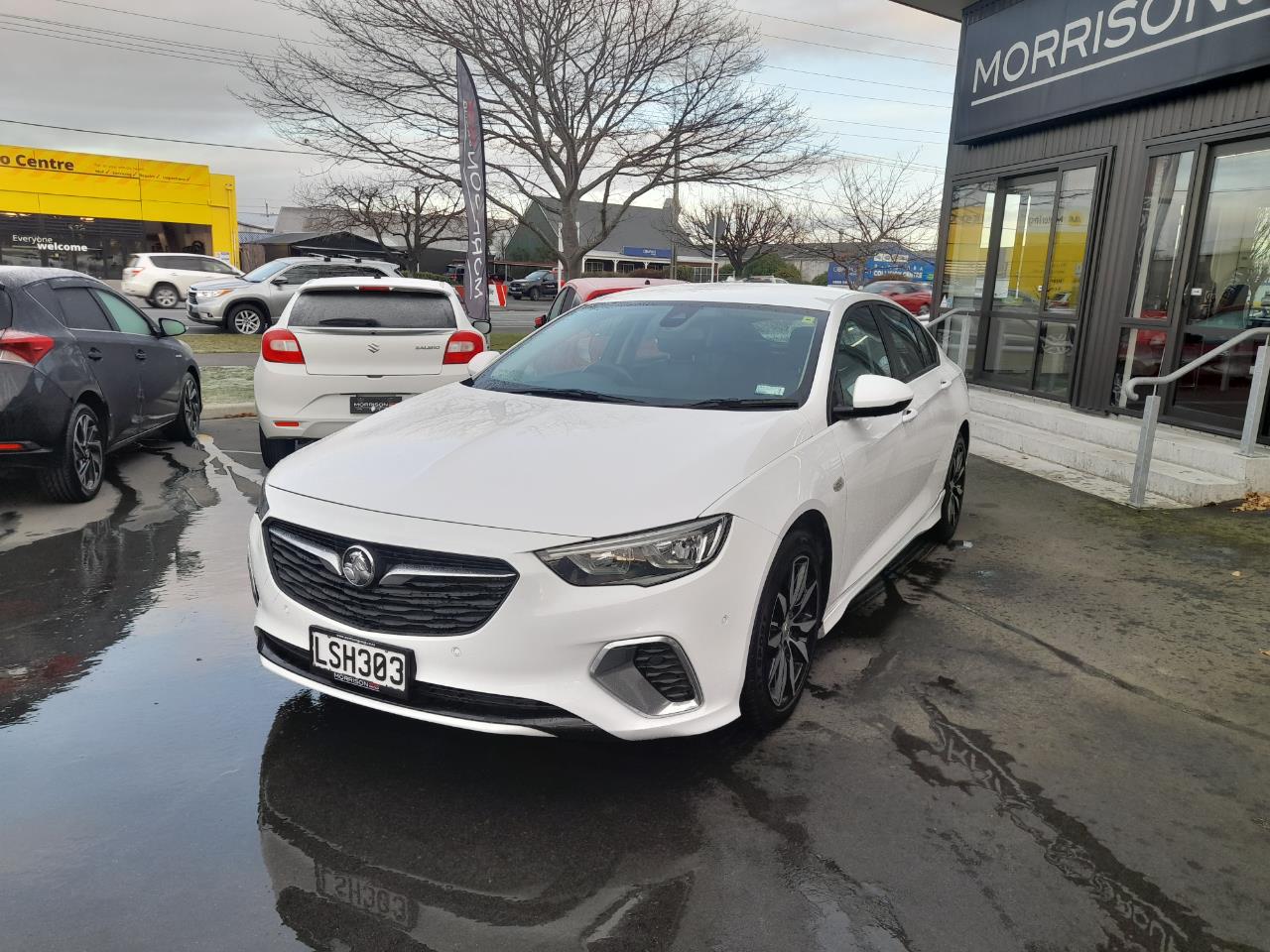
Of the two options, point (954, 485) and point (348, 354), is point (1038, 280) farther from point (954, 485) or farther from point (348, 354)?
point (348, 354)

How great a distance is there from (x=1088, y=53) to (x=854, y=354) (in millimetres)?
7281

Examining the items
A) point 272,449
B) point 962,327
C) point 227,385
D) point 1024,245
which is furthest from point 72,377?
point 962,327

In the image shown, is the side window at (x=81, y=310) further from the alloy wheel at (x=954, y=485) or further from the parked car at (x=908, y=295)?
the parked car at (x=908, y=295)

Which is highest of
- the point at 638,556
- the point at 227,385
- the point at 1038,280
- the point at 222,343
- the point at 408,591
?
the point at 1038,280

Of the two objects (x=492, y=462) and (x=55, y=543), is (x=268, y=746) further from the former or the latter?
(x=55, y=543)

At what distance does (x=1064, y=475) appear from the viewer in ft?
26.0

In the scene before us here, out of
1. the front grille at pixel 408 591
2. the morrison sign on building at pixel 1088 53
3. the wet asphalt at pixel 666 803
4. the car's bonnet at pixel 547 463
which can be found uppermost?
the morrison sign on building at pixel 1088 53

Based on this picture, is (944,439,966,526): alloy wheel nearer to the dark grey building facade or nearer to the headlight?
the headlight

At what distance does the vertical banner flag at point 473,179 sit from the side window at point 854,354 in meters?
9.92

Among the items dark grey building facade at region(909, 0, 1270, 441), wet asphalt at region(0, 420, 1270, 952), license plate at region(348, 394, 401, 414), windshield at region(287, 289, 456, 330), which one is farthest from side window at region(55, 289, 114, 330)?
dark grey building facade at region(909, 0, 1270, 441)

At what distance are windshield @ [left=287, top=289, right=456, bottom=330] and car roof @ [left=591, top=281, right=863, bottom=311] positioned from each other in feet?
8.44

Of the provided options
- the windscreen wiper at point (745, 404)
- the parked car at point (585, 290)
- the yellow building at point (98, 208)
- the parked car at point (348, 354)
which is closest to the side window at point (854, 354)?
the windscreen wiper at point (745, 404)

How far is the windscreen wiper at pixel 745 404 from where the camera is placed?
354 centimetres

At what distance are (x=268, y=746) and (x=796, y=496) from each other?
2.04 m
